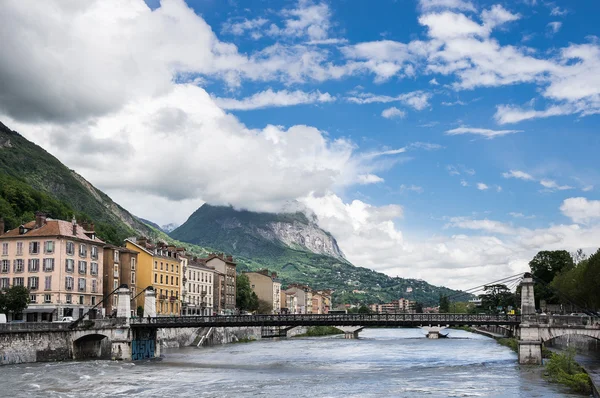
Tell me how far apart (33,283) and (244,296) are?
78441 millimetres

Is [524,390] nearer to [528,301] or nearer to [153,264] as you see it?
[528,301]

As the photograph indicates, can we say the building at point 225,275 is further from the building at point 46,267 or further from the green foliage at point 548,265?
the green foliage at point 548,265

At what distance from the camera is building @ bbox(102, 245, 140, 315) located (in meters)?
99.2

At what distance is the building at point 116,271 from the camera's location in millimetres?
99188

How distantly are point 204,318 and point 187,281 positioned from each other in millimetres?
46921

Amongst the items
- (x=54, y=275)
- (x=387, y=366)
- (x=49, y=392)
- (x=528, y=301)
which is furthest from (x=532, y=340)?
(x=54, y=275)

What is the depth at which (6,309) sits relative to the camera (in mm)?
78562

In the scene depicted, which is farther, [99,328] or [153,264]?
[153,264]

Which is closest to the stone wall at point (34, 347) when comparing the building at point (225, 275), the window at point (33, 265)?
the window at point (33, 265)

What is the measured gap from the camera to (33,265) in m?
86.4

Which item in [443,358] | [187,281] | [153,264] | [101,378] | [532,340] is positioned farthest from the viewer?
[187,281]

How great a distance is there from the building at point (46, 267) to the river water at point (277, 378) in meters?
17.8

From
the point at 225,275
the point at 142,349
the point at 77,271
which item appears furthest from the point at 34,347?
the point at 225,275

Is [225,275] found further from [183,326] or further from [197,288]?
[183,326]
